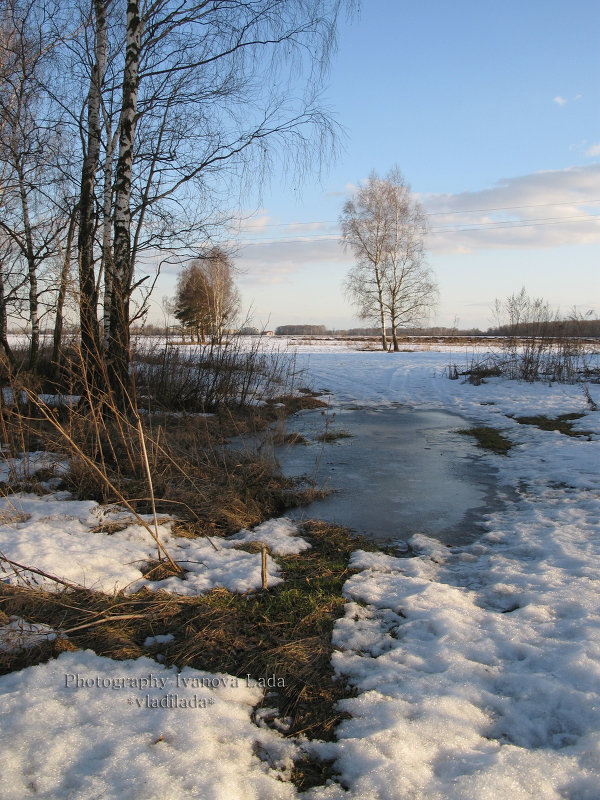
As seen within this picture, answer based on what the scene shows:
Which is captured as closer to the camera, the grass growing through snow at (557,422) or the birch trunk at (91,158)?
the birch trunk at (91,158)

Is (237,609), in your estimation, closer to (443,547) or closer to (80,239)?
(443,547)

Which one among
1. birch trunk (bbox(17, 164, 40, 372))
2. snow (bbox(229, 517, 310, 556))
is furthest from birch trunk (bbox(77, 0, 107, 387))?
snow (bbox(229, 517, 310, 556))

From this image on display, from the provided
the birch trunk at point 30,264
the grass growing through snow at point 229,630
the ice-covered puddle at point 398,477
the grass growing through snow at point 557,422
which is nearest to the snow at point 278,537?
the ice-covered puddle at point 398,477

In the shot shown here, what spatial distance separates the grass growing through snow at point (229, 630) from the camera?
2.10 metres

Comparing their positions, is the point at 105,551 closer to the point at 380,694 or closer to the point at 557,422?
the point at 380,694

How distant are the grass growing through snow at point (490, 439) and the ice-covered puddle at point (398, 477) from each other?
0.16 m

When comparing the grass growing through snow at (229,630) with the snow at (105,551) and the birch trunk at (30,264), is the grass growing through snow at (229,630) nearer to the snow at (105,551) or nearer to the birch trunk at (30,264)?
the snow at (105,551)

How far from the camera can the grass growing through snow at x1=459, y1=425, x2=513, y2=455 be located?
688 cm

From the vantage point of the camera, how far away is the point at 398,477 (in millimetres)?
5520

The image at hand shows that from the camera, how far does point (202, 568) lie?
10.6ft

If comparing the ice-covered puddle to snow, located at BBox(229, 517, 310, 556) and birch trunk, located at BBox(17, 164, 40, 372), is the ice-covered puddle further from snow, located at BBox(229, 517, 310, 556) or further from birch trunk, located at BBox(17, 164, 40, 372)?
birch trunk, located at BBox(17, 164, 40, 372)

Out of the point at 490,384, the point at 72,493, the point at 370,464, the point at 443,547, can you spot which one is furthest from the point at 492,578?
the point at 490,384

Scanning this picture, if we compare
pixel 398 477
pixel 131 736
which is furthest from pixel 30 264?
pixel 131 736

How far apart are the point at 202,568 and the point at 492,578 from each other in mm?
1861
